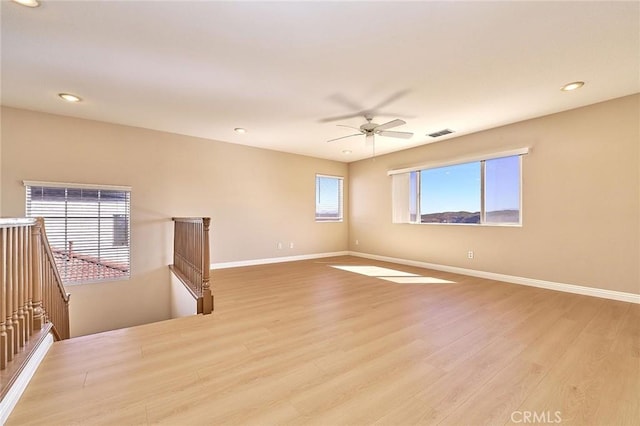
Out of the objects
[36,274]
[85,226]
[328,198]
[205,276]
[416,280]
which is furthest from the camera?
[328,198]

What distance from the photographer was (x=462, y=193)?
4.97 meters

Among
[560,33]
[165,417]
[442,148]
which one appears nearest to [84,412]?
[165,417]

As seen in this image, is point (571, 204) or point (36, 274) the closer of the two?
point (36, 274)

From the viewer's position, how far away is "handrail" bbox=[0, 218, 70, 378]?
1560mm

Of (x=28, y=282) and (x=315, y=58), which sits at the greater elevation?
(x=315, y=58)

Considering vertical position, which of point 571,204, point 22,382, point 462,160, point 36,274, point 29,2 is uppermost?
point 29,2

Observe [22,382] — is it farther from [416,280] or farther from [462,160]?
[462,160]

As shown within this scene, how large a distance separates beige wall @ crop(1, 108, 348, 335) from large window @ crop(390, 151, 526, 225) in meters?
2.35

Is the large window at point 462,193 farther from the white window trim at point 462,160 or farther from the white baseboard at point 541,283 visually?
the white baseboard at point 541,283

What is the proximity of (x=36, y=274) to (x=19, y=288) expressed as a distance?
252 mm

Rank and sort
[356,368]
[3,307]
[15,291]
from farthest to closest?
[356,368]
[15,291]
[3,307]

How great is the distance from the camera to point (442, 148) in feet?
17.1

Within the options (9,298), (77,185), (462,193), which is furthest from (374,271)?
(77,185)

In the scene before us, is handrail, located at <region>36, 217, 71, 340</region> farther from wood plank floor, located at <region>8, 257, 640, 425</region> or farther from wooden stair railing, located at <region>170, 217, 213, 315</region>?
wooden stair railing, located at <region>170, 217, 213, 315</region>
